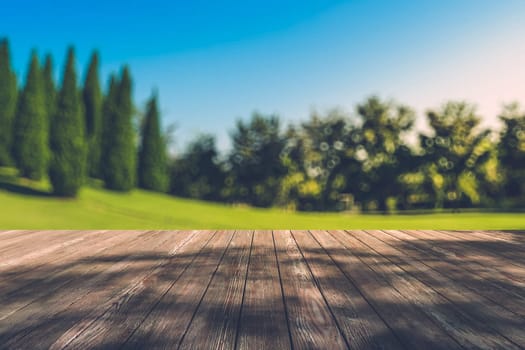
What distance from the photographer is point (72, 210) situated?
13.0 m

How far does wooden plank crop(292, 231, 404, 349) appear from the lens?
5.85ft

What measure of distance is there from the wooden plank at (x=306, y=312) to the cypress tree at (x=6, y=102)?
2236cm

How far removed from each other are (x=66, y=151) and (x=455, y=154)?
29.1 m

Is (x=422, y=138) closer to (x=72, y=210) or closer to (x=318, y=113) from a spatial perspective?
(x=318, y=113)

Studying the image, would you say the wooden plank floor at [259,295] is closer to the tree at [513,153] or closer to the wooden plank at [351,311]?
the wooden plank at [351,311]

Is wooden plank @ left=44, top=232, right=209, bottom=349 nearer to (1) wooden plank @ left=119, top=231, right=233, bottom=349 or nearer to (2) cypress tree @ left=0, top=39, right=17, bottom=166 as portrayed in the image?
(1) wooden plank @ left=119, top=231, right=233, bottom=349

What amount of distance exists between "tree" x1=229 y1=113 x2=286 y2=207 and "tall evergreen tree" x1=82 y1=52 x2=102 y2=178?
1583 cm

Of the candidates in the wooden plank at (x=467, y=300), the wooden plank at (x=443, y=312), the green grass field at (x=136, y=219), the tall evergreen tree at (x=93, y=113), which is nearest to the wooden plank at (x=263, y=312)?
the wooden plank at (x=443, y=312)

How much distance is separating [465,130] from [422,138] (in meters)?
3.45

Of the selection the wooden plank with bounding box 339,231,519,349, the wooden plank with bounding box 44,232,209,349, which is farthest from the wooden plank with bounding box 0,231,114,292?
the wooden plank with bounding box 339,231,519,349

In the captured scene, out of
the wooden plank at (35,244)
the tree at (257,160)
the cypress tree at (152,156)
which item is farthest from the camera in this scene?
the tree at (257,160)

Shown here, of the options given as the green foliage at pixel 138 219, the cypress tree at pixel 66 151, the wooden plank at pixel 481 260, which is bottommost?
the green foliage at pixel 138 219

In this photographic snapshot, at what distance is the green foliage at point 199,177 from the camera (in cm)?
3606

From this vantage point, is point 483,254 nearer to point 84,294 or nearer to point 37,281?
point 84,294
